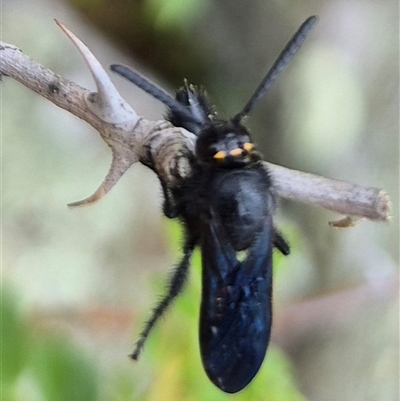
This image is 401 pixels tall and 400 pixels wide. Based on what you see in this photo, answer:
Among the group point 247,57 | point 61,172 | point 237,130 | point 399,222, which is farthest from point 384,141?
point 237,130

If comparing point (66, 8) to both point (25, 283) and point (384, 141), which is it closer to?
point (25, 283)

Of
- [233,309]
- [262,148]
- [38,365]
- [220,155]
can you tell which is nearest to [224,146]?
[220,155]

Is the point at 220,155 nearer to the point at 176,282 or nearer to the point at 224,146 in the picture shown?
the point at 224,146

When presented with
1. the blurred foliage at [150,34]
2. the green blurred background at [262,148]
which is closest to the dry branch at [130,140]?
the green blurred background at [262,148]

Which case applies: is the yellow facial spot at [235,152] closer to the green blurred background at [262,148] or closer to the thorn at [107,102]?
the thorn at [107,102]

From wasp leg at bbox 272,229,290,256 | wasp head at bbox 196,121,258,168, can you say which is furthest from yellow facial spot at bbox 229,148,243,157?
wasp leg at bbox 272,229,290,256

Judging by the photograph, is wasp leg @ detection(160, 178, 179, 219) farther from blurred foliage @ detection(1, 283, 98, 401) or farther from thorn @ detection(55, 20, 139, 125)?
→ blurred foliage @ detection(1, 283, 98, 401)
